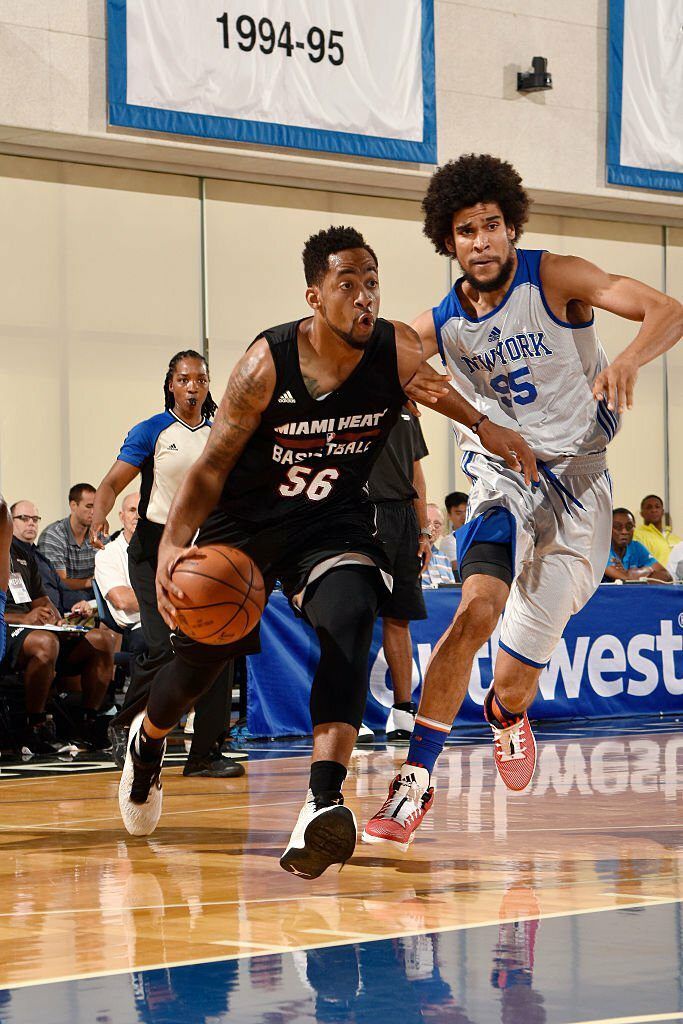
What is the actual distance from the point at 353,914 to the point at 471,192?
260cm

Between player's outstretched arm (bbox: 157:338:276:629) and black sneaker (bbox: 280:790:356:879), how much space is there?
2.81 feet

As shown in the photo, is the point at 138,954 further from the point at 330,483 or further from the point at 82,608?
the point at 82,608

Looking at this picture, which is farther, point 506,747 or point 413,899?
point 506,747

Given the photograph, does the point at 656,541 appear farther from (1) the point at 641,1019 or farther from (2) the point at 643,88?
(1) the point at 641,1019

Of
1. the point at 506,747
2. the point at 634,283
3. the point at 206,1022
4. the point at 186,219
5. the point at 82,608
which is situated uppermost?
the point at 186,219

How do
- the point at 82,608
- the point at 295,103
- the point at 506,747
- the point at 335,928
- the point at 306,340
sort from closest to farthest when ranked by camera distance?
the point at 335,928 < the point at 306,340 < the point at 506,747 < the point at 82,608 < the point at 295,103

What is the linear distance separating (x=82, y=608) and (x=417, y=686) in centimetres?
221

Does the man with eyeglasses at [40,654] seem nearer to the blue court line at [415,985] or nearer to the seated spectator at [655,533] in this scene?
the blue court line at [415,985]

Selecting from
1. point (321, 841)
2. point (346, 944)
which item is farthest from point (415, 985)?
point (321, 841)

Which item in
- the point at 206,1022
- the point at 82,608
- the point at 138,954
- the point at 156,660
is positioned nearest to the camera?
the point at 206,1022

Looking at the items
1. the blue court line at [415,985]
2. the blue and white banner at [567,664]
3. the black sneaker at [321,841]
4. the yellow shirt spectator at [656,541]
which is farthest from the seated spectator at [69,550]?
the blue court line at [415,985]

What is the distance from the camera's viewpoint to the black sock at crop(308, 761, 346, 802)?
4.27 metres

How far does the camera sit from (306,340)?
4.73 meters

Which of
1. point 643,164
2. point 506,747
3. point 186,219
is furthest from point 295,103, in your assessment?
point 506,747
